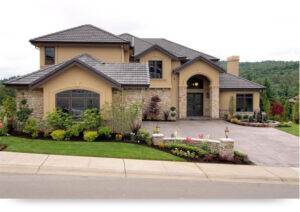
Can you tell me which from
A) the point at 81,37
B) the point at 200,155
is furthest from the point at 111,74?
the point at 200,155

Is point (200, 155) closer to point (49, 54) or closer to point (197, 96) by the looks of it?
point (197, 96)

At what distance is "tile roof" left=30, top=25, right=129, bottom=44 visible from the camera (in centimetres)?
1712

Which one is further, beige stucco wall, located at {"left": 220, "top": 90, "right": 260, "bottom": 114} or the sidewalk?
beige stucco wall, located at {"left": 220, "top": 90, "right": 260, "bottom": 114}

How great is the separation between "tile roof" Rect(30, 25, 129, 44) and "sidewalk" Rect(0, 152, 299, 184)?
11.4 metres

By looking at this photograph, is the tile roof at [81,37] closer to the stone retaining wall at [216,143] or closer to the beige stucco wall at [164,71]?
the beige stucco wall at [164,71]

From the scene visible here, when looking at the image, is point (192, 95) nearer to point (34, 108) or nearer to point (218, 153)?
point (218, 153)

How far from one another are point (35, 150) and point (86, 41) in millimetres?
10834

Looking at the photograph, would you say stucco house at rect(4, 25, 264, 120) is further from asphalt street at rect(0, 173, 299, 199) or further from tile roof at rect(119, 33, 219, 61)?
asphalt street at rect(0, 173, 299, 199)

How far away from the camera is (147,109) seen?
19969mm

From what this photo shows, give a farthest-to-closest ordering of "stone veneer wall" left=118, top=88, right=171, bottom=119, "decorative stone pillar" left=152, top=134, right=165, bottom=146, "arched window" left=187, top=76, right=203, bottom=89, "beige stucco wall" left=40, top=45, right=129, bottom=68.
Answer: "arched window" left=187, top=76, right=203, bottom=89 < "stone veneer wall" left=118, top=88, right=171, bottom=119 < "beige stucco wall" left=40, top=45, right=129, bottom=68 < "decorative stone pillar" left=152, top=134, right=165, bottom=146

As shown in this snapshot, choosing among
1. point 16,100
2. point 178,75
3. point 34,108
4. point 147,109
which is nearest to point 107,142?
point 34,108

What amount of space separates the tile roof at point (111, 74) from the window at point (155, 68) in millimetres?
5914

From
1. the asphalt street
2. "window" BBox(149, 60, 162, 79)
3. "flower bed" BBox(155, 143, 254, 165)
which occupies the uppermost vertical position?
"window" BBox(149, 60, 162, 79)

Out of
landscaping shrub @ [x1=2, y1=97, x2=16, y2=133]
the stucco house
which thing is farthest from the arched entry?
landscaping shrub @ [x1=2, y1=97, x2=16, y2=133]
